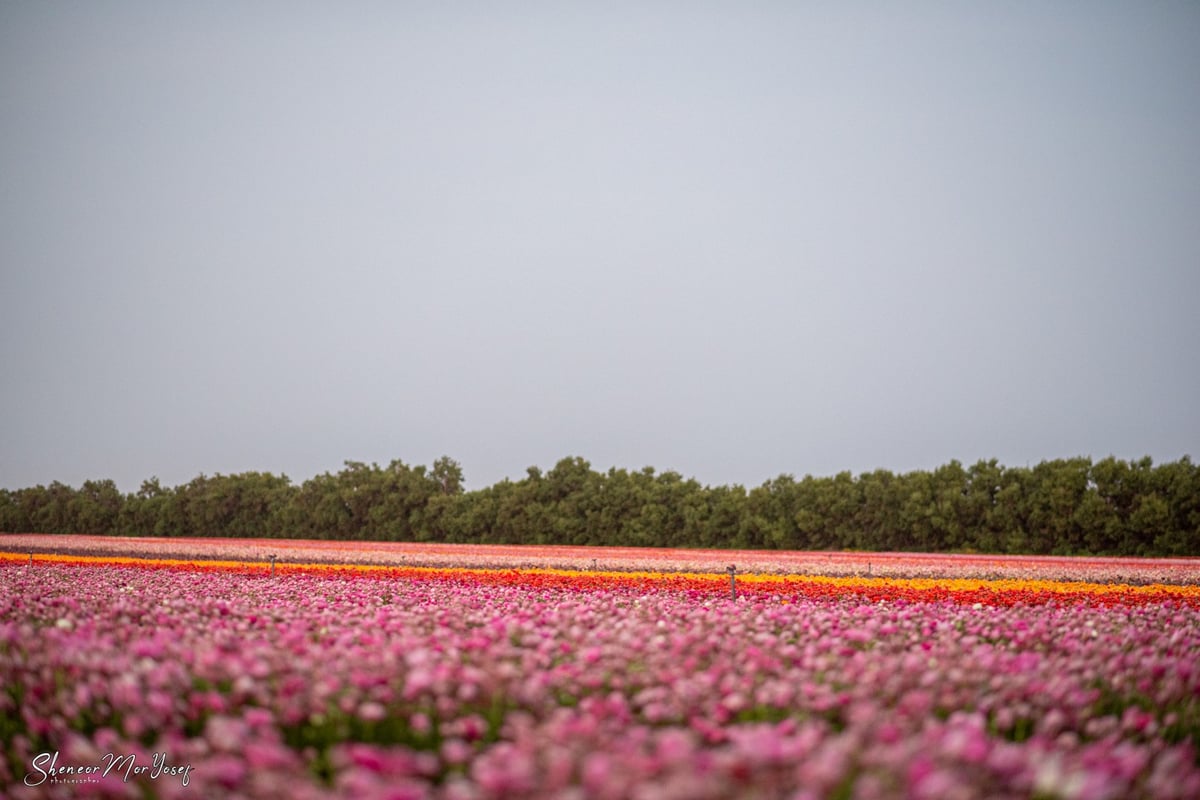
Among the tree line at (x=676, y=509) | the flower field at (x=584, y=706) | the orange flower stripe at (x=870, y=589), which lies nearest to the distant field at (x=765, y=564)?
the orange flower stripe at (x=870, y=589)

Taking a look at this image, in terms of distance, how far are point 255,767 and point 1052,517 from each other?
49.8 meters

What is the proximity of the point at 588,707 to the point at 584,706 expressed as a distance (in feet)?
0.13

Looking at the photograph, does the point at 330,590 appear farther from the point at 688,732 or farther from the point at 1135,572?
the point at 1135,572

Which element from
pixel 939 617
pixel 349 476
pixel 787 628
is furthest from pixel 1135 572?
pixel 349 476

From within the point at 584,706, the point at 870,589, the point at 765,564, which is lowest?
the point at 765,564

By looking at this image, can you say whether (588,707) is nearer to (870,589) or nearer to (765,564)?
(870,589)

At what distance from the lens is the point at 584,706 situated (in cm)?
478

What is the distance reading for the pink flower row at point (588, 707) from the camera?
3.46 metres

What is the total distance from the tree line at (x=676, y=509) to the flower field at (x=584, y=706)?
41852 mm

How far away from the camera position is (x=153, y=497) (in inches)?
3081

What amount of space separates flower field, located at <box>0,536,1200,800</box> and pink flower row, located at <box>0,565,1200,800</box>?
0.02 meters

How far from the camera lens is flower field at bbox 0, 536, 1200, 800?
137 inches

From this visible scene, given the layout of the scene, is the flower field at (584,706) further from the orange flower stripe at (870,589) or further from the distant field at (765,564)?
the distant field at (765,564)

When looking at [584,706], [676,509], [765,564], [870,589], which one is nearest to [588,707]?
[584,706]
